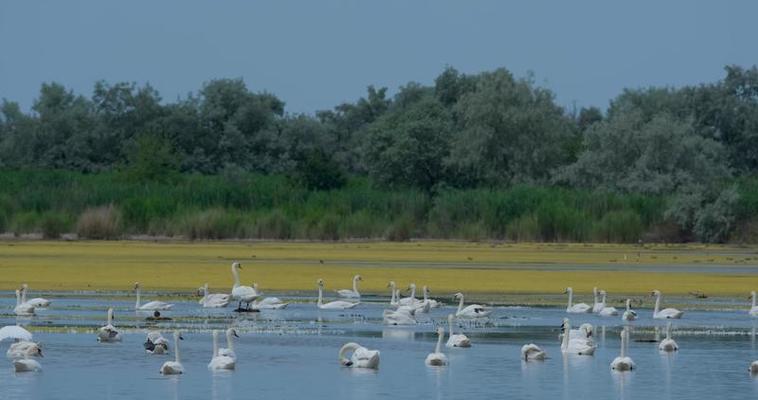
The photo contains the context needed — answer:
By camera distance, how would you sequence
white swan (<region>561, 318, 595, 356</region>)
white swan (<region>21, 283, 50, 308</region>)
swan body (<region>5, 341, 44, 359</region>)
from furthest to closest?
white swan (<region>21, 283, 50, 308</region>)
white swan (<region>561, 318, 595, 356</region>)
swan body (<region>5, 341, 44, 359</region>)

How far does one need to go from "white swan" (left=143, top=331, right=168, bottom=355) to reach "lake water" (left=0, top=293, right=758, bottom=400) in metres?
0.15

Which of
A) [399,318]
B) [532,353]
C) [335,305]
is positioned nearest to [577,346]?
[532,353]

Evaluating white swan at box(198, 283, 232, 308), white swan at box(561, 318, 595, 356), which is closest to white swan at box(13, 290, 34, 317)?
white swan at box(198, 283, 232, 308)

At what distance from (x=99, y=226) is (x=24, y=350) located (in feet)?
137

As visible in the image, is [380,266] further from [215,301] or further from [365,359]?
[365,359]

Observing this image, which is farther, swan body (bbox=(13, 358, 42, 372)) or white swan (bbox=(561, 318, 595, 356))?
white swan (bbox=(561, 318, 595, 356))

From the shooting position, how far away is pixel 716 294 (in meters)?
35.4

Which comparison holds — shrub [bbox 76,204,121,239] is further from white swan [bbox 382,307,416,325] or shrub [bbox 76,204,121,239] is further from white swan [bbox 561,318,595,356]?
white swan [bbox 561,318,595,356]

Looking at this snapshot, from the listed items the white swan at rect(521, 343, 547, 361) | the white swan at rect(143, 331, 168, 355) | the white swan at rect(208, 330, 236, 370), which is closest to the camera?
the white swan at rect(208, 330, 236, 370)

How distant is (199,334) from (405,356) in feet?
13.1

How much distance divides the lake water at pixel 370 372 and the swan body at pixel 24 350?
199mm

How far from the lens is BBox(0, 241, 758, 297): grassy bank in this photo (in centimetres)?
3706

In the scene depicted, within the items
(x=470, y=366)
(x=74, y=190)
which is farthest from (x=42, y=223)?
(x=470, y=366)

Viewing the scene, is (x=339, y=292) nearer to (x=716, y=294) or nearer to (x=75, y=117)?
(x=716, y=294)
